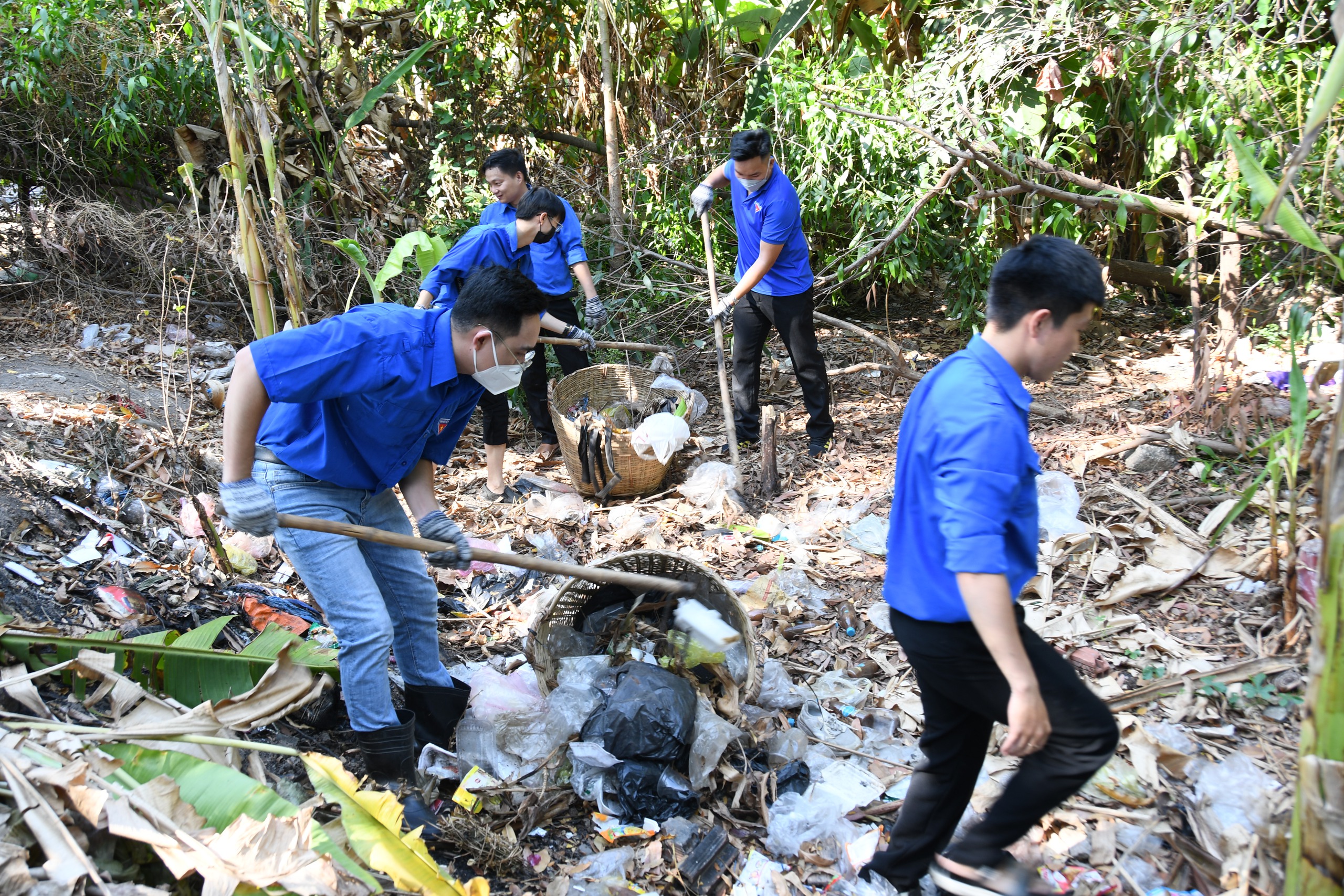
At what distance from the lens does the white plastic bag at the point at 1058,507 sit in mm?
4102

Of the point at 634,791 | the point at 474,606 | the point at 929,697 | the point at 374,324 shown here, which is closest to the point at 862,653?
the point at 634,791

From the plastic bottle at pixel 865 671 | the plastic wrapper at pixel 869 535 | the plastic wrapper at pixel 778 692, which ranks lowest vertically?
the plastic bottle at pixel 865 671

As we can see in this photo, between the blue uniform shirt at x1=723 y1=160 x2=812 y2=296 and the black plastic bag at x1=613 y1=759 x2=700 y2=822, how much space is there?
10.2ft

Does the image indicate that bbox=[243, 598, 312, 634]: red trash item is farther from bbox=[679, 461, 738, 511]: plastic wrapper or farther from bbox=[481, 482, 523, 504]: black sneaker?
bbox=[679, 461, 738, 511]: plastic wrapper

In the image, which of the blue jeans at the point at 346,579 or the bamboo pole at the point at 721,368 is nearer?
the blue jeans at the point at 346,579

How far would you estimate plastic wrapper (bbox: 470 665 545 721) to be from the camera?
122 inches

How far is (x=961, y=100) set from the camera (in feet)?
18.4

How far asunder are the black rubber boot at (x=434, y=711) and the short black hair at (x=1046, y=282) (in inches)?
84.8

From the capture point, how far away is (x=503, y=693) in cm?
321

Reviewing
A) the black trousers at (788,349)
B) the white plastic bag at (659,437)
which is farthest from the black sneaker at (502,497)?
the black trousers at (788,349)

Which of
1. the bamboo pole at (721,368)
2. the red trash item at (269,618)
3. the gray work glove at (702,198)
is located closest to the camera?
the red trash item at (269,618)

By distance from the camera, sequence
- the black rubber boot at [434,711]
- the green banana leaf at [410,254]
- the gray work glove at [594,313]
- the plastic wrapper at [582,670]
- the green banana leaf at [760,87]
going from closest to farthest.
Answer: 1. the black rubber boot at [434,711]
2. the plastic wrapper at [582,670]
3. the green banana leaf at [410,254]
4. the gray work glove at [594,313]
5. the green banana leaf at [760,87]

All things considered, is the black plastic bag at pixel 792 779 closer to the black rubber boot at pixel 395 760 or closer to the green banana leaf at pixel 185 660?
the black rubber boot at pixel 395 760

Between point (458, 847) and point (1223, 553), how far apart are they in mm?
3281
